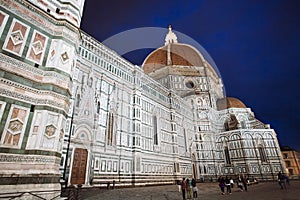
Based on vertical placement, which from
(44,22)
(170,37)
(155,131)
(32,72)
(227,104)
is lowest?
(32,72)

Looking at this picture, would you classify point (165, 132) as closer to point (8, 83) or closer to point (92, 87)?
point (92, 87)

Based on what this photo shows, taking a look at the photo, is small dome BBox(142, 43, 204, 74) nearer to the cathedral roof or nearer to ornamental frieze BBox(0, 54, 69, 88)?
the cathedral roof

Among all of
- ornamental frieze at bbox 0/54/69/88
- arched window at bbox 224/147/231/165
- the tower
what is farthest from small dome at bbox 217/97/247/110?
ornamental frieze at bbox 0/54/69/88

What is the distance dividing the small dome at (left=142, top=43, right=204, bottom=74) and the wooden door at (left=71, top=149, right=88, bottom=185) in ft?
90.6

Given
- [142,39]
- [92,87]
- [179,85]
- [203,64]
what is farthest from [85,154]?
[203,64]

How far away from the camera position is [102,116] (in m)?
14.4

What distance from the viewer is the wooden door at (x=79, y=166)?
1134cm

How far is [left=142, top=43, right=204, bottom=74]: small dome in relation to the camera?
37.3 m

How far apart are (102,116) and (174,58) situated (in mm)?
27145

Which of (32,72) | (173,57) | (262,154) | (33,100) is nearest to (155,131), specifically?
(33,100)

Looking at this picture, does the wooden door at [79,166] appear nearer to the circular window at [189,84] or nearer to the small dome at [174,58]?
the circular window at [189,84]

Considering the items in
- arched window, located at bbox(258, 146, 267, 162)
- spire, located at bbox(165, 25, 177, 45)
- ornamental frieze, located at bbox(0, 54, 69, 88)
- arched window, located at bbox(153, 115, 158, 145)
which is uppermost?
spire, located at bbox(165, 25, 177, 45)

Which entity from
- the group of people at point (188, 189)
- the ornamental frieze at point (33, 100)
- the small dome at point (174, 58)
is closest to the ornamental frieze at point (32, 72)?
the ornamental frieze at point (33, 100)

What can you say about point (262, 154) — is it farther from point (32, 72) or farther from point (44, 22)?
point (44, 22)
